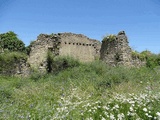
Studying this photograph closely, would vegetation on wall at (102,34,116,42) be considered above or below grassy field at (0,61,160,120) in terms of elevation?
above

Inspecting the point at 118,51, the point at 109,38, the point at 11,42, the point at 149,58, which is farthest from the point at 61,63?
the point at 11,42

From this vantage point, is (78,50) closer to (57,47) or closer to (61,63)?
(57,47)

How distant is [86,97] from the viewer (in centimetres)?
873

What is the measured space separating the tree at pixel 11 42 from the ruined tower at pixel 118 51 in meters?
21.4

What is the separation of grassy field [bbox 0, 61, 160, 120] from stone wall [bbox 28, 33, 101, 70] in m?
2.82

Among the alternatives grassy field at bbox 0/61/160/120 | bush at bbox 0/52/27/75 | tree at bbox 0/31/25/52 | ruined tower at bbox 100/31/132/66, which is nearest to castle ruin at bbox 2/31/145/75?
ruined tower at bbox 100/31/132/66

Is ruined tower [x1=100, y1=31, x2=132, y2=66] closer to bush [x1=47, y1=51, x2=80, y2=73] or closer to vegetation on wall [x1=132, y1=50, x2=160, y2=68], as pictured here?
vegetation on wall [x1=132, y1=50, x2=160, y2=68]

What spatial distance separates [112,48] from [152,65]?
3.13 meters

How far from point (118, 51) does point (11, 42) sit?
2323 centimetres

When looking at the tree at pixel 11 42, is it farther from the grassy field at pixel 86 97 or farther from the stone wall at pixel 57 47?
the grassy field at pixel 86 97

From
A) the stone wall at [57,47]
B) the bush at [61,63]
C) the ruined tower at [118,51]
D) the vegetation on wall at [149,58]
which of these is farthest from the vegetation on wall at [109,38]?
the stone wall at [57,47]

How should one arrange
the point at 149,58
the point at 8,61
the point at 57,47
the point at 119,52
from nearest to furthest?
the point at 119,52 → the point at 8,61 → the point at 149,58 → the point at 57,47

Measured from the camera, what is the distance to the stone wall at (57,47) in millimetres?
18594

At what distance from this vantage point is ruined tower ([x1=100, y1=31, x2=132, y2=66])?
1592 cm
